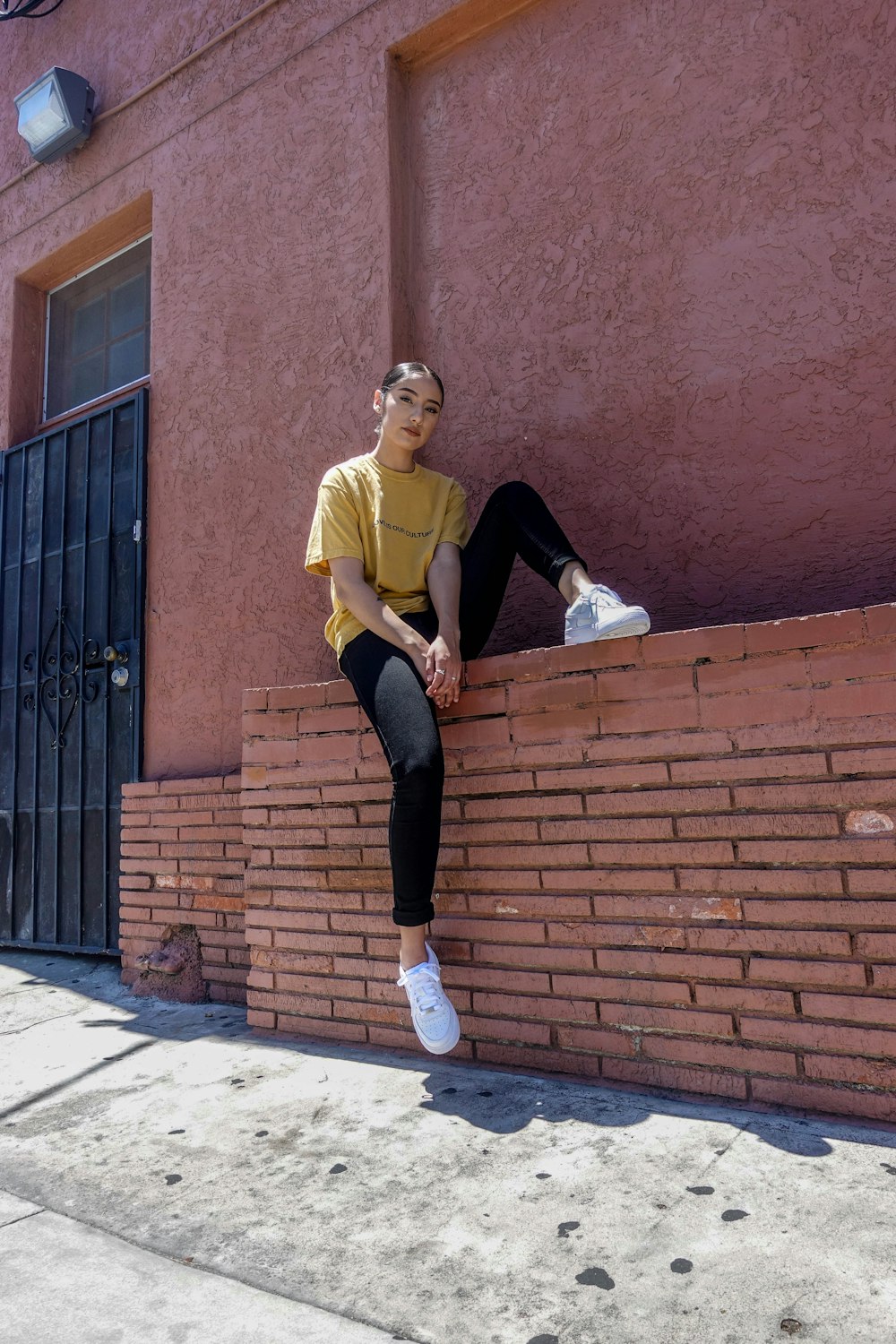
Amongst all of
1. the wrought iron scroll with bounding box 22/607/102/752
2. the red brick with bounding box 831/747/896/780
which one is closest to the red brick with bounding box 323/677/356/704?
the red brick with bounding box 831/747/896/780

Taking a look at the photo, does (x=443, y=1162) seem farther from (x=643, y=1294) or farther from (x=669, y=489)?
(x=669, y=489)

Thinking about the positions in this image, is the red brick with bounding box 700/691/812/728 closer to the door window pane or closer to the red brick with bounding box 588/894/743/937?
the red brick with bounding box 588/894/743/937

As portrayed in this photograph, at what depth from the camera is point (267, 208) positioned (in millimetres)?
3783

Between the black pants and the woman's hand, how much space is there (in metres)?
0.03

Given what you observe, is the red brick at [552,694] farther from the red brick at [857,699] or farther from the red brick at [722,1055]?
the red brick at [722,1055]

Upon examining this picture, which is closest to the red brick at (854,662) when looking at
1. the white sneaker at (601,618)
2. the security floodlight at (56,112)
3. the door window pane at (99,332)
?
the white sneaker at (601,618)

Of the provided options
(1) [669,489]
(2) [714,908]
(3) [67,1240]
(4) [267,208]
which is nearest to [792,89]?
(1) [669,489]

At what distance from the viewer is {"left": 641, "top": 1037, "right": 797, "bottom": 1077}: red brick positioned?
1902 mm

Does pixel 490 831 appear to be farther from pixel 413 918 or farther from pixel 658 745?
pixel 658 745

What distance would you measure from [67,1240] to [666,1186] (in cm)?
105

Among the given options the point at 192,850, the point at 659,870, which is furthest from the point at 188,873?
the point at 659,870

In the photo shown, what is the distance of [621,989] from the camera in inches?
83.4

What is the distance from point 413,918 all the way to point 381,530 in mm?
1084

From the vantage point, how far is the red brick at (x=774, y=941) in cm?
188
